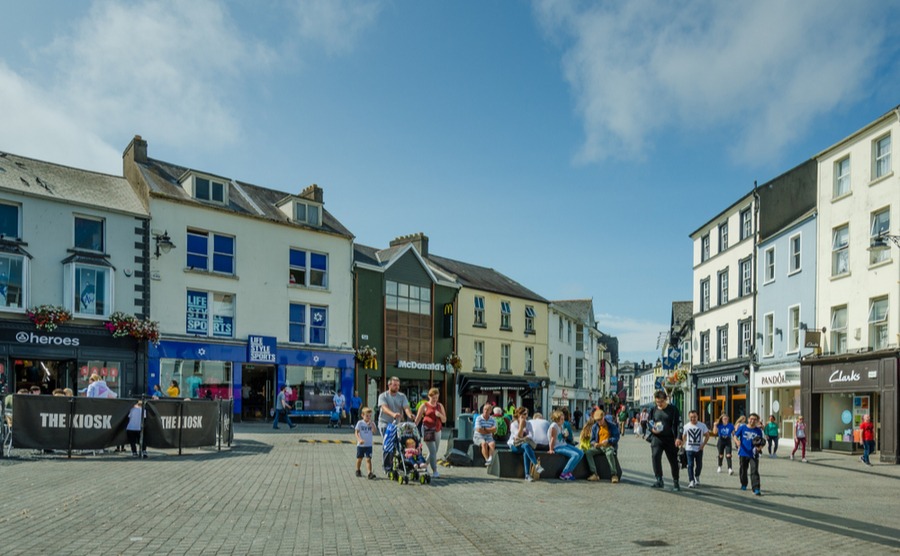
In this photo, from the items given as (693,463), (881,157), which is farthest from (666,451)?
(881,157)

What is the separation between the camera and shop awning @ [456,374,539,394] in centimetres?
4706

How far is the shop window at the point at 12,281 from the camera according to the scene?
90.2 feet

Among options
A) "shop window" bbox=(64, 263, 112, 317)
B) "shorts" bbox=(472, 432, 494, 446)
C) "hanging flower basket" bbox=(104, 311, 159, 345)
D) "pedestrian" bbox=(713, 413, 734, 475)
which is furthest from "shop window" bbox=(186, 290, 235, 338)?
"pedestrian" bbox=(713, 413, 734, 475)

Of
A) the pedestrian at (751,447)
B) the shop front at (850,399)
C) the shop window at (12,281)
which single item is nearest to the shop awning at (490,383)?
the shop front at (850,399)

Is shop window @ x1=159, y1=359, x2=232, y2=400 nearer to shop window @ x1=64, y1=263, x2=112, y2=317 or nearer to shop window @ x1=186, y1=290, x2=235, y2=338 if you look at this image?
shop window @ x1=186, y1=290, x2=235, y2=338

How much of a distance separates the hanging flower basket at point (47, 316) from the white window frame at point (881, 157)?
28.4 meters

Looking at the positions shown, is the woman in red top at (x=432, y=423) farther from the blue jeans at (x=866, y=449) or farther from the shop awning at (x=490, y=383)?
the shop awning at (x=490, y=383)

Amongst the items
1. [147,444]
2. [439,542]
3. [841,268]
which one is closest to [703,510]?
[439,542]

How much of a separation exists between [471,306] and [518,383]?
21.9ft

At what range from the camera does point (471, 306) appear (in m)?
48.4

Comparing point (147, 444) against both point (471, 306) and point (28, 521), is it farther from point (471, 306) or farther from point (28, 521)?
point (471, 306)

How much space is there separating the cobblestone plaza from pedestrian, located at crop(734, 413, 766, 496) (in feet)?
1.17

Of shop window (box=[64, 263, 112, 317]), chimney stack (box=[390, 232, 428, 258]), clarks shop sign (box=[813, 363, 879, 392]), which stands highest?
chimney stack (box=[390, 232, 428, 258])

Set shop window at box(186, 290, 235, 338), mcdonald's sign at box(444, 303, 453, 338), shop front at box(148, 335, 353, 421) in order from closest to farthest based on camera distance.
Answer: shop front at box(148, 335, 353, 421)
shop window at box(186, 290, 235, 338)
mcdonald's sign at box(444, 303, 453, 338)
